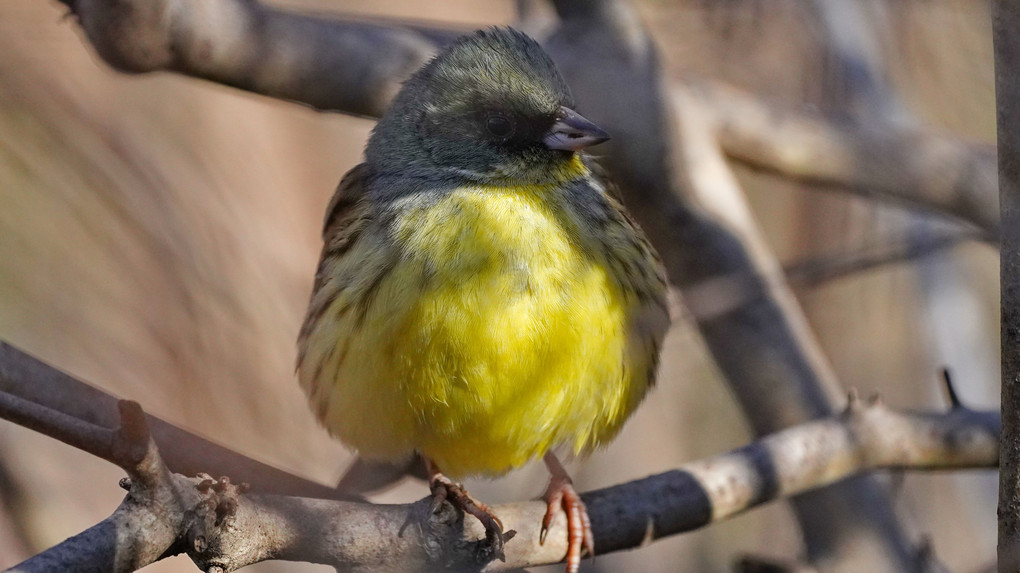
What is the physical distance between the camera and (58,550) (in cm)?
189

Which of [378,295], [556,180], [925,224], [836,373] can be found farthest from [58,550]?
[836,373]

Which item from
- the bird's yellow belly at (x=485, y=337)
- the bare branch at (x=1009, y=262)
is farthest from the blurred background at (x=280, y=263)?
the bare branch at (x=1009, y=262)

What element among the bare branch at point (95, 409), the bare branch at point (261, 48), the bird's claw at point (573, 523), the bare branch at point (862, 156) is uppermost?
the bare branch at point (261, 48)

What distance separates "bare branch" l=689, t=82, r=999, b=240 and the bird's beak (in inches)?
59.1

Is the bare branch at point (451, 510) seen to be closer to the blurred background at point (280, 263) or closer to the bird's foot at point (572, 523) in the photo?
the bird's foot at point (572, 523)

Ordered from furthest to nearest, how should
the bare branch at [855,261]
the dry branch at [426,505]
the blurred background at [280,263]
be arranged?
the blurred background at [280,263] < the bare branch at [855,261] < the dry branch at [426,505]

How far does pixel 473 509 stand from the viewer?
8.75ft

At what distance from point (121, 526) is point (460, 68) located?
1666 millimetres

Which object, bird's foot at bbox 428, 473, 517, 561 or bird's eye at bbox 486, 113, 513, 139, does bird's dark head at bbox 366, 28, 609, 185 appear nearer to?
bird's eye at bbox 486, 113, 513, 139

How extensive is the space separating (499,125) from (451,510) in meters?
1.08

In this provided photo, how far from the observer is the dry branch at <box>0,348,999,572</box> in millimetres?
1900

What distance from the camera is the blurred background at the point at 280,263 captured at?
418 cm

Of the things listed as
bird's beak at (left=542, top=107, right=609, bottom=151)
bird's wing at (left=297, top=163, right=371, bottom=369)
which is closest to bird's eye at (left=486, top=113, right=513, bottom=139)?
bird's beak at (left=542, top=107, right=609, bottom=151)

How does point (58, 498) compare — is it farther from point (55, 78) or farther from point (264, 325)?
point (55, 78)
